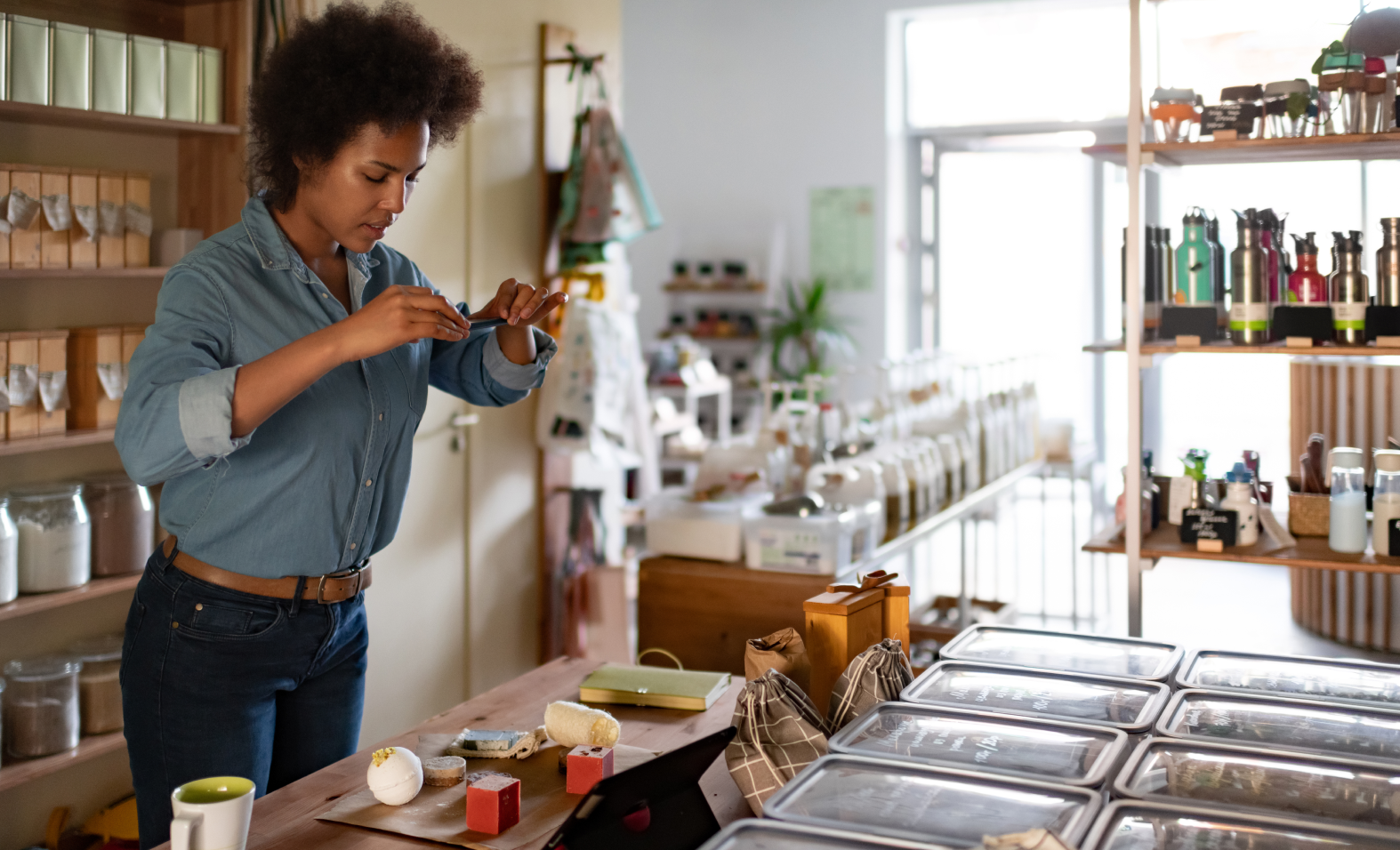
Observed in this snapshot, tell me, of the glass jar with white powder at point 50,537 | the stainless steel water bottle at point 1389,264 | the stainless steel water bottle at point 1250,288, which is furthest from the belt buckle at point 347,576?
the stainless steel water bottle at point 1389,264

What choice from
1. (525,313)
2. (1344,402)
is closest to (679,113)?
(1344,402)

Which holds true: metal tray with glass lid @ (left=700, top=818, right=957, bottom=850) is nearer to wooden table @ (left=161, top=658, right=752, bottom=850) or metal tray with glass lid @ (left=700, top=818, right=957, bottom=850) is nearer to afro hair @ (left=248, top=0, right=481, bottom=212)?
A: wooden table @ (left=161, top=658, right=752, bottom=850)

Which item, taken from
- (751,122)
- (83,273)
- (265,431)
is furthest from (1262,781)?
(751,122)

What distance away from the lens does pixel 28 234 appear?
259 cm

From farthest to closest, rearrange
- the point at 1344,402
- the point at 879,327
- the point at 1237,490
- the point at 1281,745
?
the point at 879,327, the point at 1344,402, the point at 1237,490, the point at 1281,745

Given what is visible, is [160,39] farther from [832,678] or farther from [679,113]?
[679,113]

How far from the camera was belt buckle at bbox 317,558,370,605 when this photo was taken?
5.61ft

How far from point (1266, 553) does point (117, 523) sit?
264 cm

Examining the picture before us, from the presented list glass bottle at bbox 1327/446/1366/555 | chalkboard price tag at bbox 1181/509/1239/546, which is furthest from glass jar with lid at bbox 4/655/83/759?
glass bottle at bbox 1327/446/1366/555

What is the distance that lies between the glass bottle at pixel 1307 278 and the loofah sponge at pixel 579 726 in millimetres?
1997

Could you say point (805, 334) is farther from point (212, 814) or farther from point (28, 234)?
point (212, 814)

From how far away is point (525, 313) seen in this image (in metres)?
1.81

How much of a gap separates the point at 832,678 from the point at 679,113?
649cm

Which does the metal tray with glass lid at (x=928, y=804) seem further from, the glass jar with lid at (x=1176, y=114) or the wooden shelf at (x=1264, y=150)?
the glass jar with lid at (x=1176, y=114)
